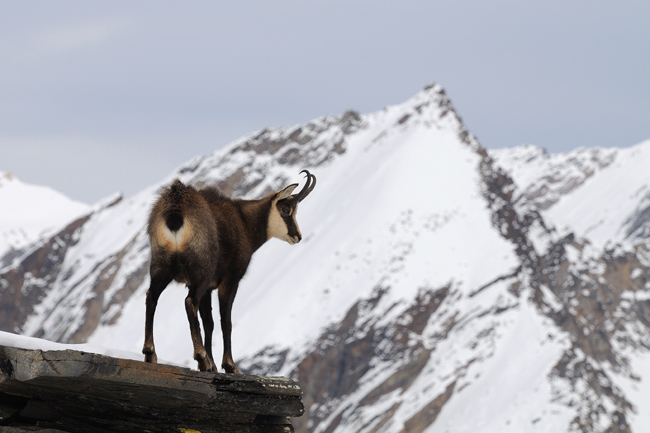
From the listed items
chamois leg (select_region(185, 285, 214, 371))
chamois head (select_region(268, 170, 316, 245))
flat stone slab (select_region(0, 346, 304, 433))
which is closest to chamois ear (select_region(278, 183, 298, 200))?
chamois head (select_region(268, 170, 316, 245))

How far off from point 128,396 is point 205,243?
7.55ft

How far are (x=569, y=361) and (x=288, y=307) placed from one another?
5153 cm

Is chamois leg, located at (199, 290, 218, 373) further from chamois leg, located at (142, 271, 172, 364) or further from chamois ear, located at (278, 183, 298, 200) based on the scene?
chamois ear, located at (278, 183, 298, 200)

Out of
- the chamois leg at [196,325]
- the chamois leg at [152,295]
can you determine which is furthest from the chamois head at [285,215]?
the chamois leg at [152,295]

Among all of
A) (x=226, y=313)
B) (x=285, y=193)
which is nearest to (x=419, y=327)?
(x=285, y=193)

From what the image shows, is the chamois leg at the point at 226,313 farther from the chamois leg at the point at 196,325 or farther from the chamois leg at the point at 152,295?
the chamois leg at the point at 152,295

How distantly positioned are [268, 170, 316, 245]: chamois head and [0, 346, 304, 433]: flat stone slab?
8.24 feet

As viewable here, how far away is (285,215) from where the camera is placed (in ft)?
48.4

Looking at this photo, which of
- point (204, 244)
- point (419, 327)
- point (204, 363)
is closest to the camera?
point (204, 363)

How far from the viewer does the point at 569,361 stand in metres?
157

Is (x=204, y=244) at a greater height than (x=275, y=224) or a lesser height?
lesser

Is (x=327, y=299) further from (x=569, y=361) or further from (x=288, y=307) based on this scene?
(x=569, y=361)

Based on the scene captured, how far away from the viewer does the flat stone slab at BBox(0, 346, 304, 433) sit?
10.6 metres

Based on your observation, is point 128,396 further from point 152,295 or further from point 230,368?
point 230,368
